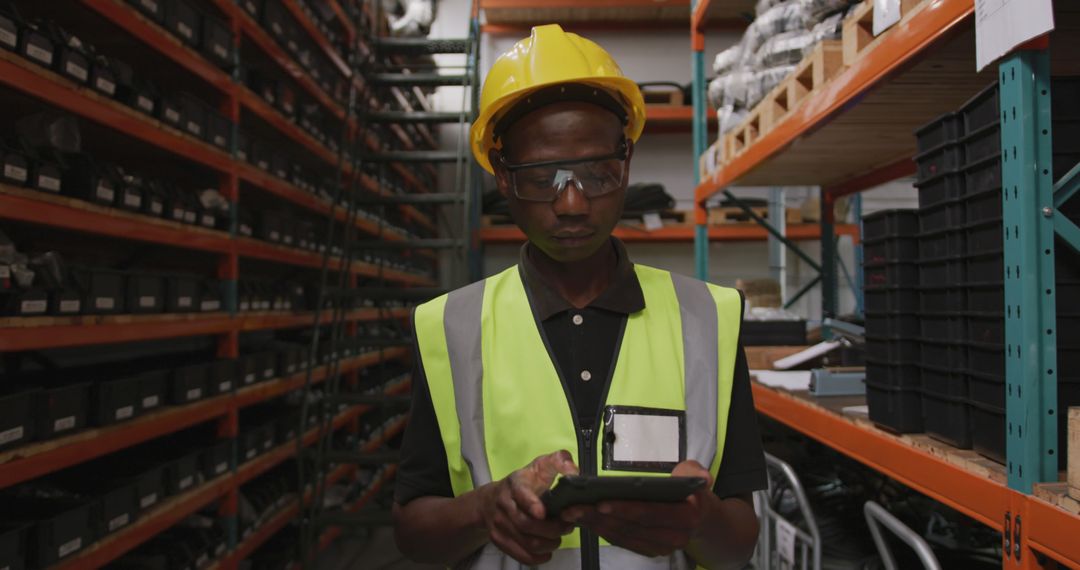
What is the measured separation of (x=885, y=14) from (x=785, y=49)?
1234 mm

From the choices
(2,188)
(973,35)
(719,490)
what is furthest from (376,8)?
(719,490)

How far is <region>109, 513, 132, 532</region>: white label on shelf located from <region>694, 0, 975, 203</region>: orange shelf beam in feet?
10.3

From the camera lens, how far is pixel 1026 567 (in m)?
1.45

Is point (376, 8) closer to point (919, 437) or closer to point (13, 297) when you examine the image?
point (13, 297)

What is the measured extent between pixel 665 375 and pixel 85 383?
99.0 inches

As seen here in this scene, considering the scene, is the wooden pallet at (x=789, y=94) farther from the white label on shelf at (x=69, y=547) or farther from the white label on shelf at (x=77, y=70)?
the white label on shelf at (x=69, y=547)

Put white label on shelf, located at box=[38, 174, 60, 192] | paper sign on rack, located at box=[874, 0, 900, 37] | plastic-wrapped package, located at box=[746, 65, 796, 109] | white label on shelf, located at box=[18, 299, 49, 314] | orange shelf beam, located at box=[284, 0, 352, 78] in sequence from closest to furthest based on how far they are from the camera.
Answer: paper sign on rack, located at box=[874, 0, 900, 37], white label on shelf, located at box=[18, 299, 49, 314], white label on shelf, located at box=[38, 174, 60, 192], plastic-wrapped package, located at box=[746, 65, 796, 109], orange shelf beam, located at box=[284, 0, 352, 78]

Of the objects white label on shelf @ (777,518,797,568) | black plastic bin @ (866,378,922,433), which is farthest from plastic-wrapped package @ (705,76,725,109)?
white label on shelf @ (777,518,797,568)

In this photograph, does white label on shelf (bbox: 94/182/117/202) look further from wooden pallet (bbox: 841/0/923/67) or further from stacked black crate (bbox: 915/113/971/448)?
stacked black crate (bbox: 915/113/971/448)

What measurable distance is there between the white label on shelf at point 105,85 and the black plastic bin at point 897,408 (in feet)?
10.2

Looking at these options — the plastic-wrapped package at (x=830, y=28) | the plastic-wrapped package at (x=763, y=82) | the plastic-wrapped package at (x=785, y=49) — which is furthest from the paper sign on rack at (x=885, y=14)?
the plastic-wrapped package at (x=763, y=82)

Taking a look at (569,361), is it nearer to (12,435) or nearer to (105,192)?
(12,435)

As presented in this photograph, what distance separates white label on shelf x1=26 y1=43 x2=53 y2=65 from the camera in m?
2.42

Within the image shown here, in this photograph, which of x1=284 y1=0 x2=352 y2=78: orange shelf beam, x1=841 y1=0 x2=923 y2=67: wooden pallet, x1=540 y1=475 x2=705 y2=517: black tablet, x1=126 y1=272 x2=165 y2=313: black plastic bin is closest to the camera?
x1=540 y1=475 x2=705 y2=517: black tablet
